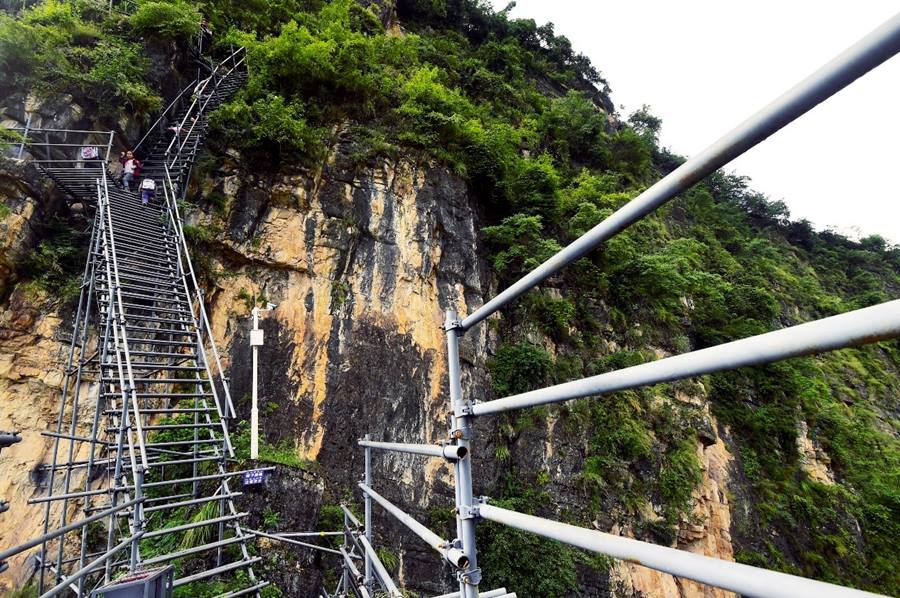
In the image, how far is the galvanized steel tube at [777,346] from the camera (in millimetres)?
648

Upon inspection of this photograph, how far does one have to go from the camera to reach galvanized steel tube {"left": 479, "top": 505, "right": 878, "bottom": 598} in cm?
66

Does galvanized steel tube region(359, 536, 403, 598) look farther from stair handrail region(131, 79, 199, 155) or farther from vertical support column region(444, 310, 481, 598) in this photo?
stair handrail region(131, 79, 199, 155)

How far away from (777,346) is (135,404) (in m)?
4.93

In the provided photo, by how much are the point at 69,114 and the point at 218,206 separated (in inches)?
114

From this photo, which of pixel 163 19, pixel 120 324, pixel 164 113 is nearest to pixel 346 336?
pixel 120 324

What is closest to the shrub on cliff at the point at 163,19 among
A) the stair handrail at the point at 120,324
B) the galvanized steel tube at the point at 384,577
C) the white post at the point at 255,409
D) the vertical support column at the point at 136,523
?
the stair handrail at the point at 120,324

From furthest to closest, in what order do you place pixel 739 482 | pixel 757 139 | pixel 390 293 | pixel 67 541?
pixel 739 482 < pixel 390 293 < pixel 67 541 < pixel 757 139

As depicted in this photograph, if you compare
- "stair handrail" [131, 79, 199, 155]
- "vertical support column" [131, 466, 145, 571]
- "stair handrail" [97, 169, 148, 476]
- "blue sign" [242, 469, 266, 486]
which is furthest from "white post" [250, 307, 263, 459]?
"stair handrail" [131, 79, 199, 155]

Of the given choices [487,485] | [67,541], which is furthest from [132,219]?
[487,485]

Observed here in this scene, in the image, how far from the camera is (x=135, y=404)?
158 inches

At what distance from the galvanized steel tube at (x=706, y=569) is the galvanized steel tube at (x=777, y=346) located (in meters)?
0.35

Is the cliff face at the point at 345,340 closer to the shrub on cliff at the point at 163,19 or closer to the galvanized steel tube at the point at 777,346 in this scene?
the shrub on cliff at the point at 163,19

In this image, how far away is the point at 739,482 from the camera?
38.4ft

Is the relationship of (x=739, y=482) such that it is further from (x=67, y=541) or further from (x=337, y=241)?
(x=67, y=541)
